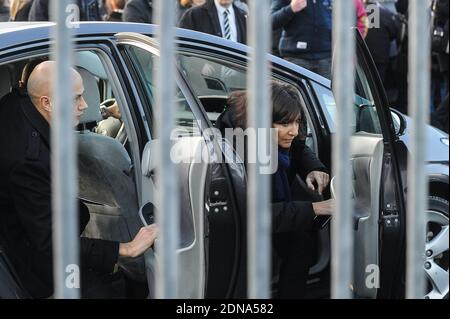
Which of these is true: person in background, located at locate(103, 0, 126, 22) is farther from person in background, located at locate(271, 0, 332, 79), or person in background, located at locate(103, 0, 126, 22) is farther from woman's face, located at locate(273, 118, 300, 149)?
woman's face, located at locate(273, 118, 300, 149)

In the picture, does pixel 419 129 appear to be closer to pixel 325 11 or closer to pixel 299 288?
pixel 299 288

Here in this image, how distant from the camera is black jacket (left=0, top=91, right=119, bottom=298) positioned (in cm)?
301

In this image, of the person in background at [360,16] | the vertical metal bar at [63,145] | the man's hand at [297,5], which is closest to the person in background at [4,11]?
the man's hand at [297,5]

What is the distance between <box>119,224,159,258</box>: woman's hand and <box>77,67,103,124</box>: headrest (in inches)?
26.2

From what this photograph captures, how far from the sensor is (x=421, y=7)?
1703 millimetres

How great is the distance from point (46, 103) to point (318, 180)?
1404 millimetres

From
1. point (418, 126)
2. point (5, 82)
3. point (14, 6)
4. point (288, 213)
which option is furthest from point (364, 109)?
point (14, 6)

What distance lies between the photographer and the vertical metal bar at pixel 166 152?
1585mm

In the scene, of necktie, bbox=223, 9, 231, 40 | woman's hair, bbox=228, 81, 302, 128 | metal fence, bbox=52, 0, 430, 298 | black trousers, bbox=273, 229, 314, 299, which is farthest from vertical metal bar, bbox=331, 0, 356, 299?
necktie, bbox=223, 9, 231, 40

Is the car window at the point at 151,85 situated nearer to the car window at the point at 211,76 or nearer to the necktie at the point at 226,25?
the car window at the point at 211,76

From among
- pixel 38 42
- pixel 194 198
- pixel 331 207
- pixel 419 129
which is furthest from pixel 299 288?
pixel 419 129

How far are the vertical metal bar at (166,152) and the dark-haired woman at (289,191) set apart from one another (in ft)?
6.83

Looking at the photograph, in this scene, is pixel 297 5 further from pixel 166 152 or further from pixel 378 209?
pixel 166 152
